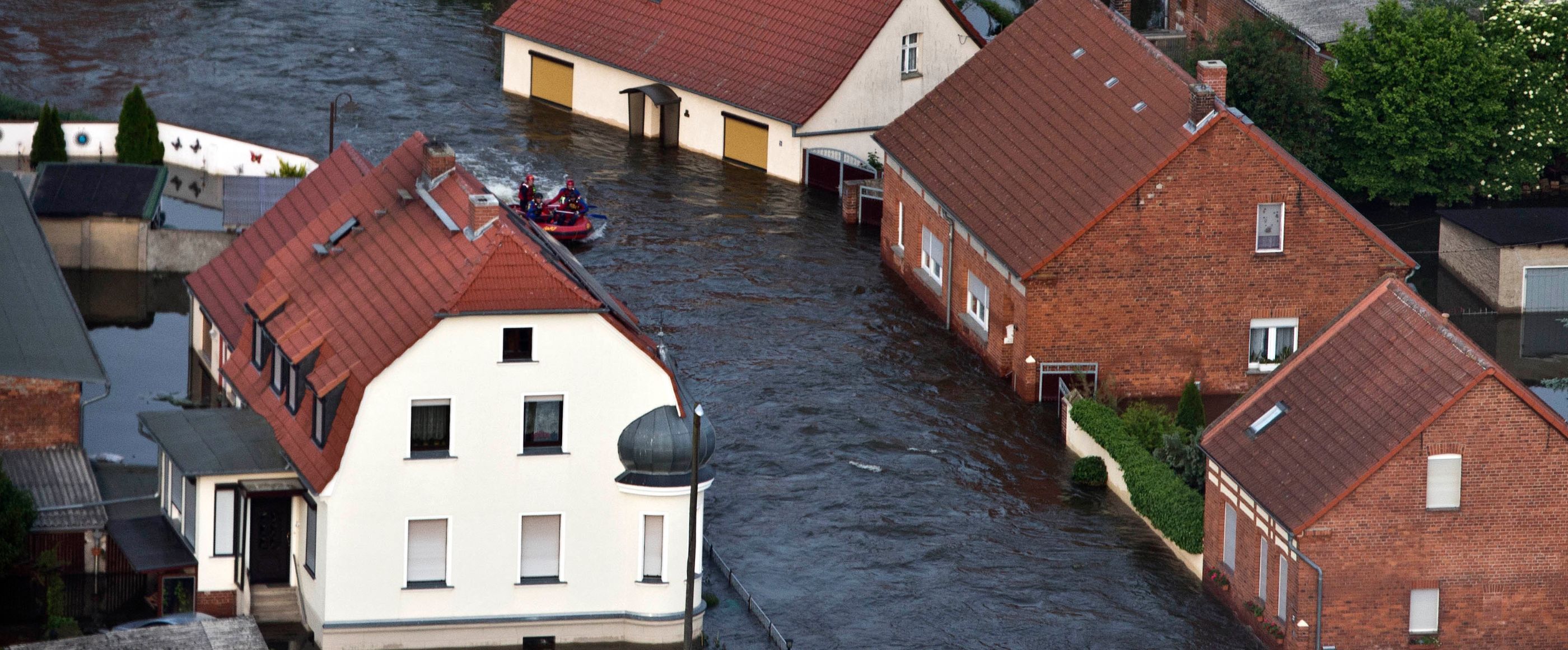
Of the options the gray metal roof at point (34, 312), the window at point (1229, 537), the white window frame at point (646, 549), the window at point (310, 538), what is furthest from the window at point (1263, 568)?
the gray metal roof at point (34, 312)

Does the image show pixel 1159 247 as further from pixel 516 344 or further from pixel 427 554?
pixel 427 554

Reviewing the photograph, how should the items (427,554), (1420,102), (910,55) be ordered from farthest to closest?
(910,55) → (1420,102) → (427,554)

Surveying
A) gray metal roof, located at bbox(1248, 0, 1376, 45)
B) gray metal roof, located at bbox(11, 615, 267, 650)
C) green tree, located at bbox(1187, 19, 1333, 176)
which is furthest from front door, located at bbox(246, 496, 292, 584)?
gray metal roof, located at bbox(1248, 0, 1376, 45)

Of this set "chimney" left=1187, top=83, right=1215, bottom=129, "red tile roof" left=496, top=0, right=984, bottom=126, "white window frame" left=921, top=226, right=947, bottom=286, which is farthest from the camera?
"red tile roof" left=496, top=0, right=984, bottom=126

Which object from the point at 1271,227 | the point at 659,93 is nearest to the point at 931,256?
the point at 1271,227

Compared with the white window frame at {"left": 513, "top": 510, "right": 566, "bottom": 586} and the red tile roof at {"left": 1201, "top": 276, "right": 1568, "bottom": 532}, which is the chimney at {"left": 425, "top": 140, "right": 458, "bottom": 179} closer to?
the white window frame at {"left": 513, "top": 510, "right": 566, "bottom": 586}

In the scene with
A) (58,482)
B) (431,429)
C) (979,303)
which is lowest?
(58,482)

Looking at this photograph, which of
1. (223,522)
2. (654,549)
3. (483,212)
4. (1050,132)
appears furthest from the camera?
(1050,132)
